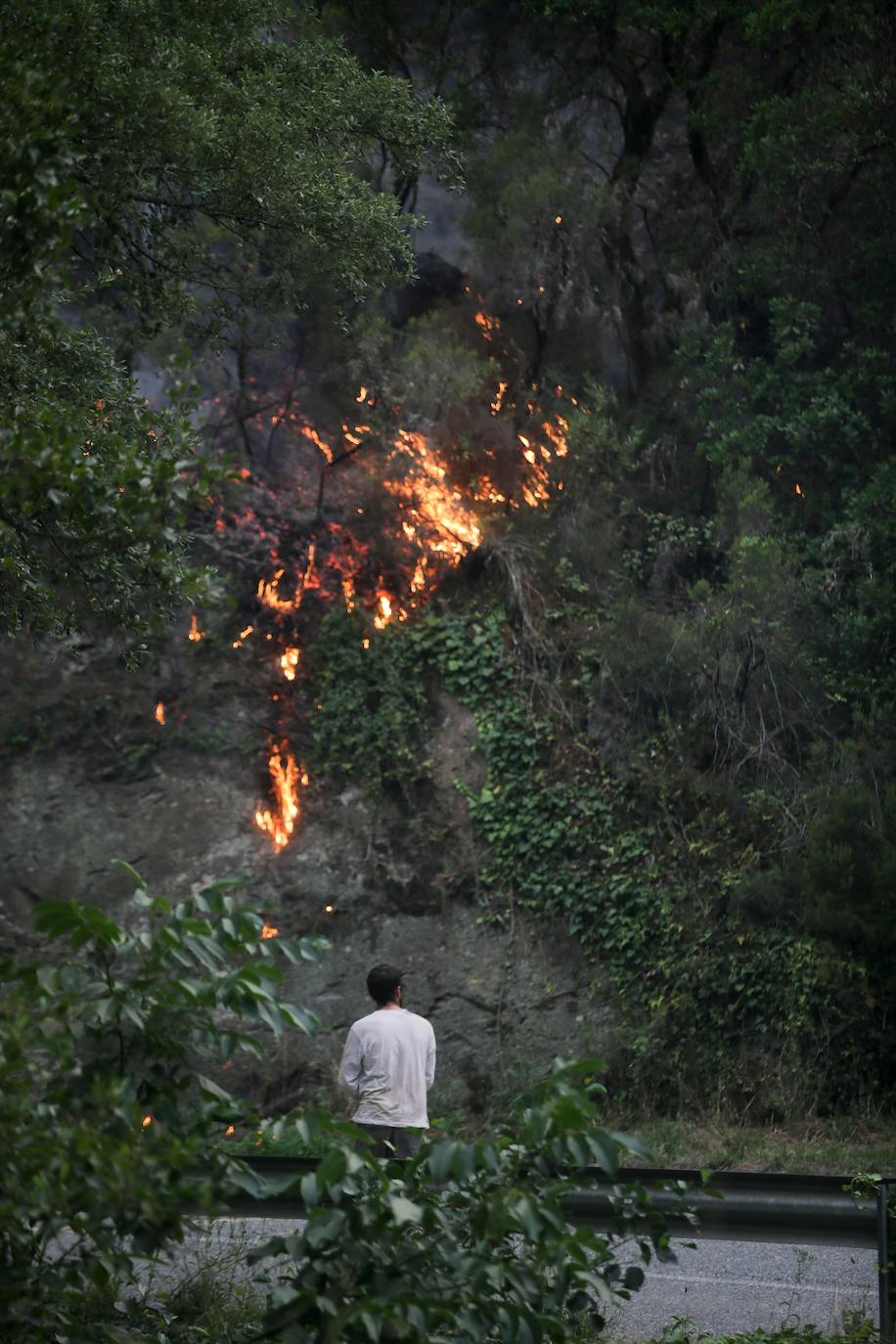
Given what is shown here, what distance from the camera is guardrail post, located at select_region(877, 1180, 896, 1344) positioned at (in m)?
5.73

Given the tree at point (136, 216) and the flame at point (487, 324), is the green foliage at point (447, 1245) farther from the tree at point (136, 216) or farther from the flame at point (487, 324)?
the flame at point (487, 324)

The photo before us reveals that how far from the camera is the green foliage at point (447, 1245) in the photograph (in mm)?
3854

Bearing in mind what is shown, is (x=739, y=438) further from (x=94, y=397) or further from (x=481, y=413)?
(x=94, y=397)

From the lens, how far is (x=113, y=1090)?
12.1 ft

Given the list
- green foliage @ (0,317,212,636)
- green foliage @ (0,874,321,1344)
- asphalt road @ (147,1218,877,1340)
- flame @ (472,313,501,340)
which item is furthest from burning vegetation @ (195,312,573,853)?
green foliage @ (0,874,321,1344)

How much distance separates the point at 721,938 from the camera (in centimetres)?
1359

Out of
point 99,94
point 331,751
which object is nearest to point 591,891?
point 331,751

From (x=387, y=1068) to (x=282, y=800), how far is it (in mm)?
9204

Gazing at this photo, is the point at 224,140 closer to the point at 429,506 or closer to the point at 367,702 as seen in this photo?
the point at 367,702

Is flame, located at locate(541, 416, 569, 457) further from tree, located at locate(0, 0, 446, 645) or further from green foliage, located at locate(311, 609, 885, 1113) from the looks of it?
tree, located at locate(0, 0, 446, 645)

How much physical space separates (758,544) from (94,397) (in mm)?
8947

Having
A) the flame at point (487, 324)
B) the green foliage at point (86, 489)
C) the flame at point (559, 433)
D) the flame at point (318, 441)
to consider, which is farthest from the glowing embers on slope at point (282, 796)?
the green foliage at point (86, 489)

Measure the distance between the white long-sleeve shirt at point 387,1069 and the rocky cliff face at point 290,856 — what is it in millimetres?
5942

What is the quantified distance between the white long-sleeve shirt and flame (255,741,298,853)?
8.64m
